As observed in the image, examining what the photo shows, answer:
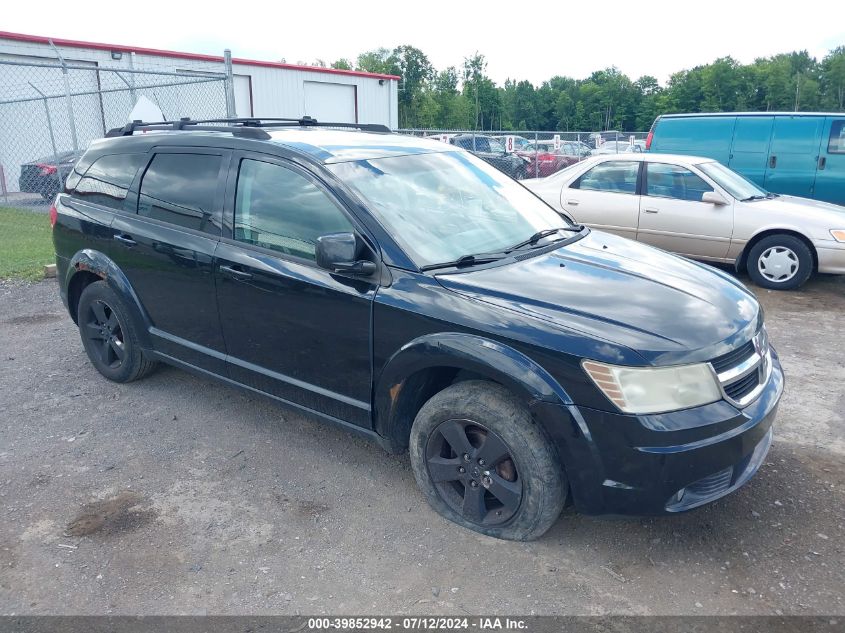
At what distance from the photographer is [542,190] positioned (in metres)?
8.85

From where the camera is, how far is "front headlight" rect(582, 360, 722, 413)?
2.62 m

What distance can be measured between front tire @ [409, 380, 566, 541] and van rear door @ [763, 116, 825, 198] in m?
8.93

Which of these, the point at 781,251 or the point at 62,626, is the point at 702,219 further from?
the point at 62,626

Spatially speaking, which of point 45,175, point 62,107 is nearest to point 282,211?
point 45,175

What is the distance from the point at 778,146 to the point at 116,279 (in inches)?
370

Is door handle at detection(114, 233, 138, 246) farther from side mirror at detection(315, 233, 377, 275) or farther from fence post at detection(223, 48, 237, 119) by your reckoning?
fence post at detection(223, 48, 237, 119)

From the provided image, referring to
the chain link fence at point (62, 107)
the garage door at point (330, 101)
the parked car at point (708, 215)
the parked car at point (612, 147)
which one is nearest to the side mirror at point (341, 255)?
the parked car at point (708, 215)

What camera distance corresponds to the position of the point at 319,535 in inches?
124

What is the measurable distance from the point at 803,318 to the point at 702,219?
1.82 metres

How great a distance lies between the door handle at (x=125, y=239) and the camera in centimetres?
430

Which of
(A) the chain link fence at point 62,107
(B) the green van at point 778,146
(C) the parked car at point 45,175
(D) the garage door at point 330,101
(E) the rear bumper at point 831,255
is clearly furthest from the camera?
(D) the garage door at point 330,101

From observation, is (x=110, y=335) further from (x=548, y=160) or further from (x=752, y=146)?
(x=548, y=160)

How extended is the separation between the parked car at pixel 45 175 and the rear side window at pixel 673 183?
12082 mm

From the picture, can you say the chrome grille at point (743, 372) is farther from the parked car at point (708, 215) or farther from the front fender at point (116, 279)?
the parked car at point (708, 215)
